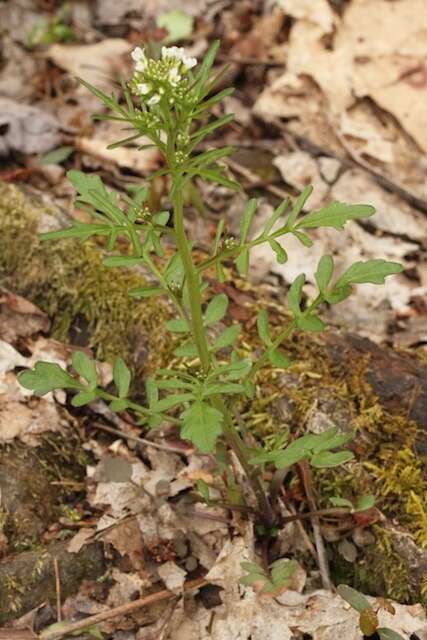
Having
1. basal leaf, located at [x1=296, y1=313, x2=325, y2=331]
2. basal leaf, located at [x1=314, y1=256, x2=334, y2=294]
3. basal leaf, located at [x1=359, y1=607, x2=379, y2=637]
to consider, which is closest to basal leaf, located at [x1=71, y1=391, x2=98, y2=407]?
basal leaf, located at [x1=296, y1=313, x2=325, y2=331]

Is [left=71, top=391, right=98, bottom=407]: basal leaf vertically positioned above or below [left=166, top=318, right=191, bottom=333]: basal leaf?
below

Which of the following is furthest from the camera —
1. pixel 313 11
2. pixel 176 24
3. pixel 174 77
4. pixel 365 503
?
→ pixel 176 24

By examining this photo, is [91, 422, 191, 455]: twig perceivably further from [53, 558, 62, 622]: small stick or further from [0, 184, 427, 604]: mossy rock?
[53, 558, 62, 622]: small stick

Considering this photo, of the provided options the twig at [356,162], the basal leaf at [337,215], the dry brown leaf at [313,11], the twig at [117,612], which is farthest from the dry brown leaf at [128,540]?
the dry brown leaf at [313,11]

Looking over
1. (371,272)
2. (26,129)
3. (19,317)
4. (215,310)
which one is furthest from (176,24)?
(371,272)

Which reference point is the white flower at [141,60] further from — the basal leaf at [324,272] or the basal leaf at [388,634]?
the basal leaf at [388,634]

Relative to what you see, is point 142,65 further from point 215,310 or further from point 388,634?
point 388,634

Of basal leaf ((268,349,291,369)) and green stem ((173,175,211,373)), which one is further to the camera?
basal leaf ((268,349,291,369))

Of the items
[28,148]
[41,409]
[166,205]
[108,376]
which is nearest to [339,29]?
[166,205]
